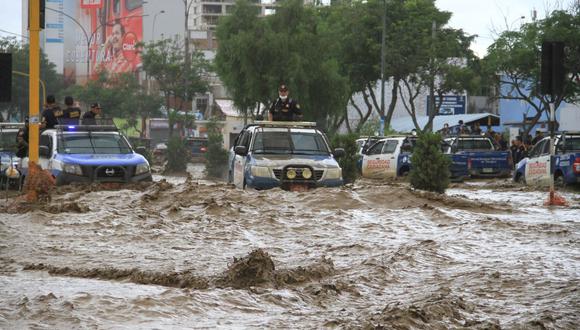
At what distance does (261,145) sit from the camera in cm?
2000

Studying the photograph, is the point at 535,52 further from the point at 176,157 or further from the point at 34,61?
the point at 34,61

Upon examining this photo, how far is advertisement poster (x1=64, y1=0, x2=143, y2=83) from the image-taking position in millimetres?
117562

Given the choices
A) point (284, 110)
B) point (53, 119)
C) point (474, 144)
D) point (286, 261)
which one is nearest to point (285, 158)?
point (284, 110)

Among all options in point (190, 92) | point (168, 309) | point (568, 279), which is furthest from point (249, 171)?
point (190, 92)

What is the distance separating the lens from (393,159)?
33188 mm

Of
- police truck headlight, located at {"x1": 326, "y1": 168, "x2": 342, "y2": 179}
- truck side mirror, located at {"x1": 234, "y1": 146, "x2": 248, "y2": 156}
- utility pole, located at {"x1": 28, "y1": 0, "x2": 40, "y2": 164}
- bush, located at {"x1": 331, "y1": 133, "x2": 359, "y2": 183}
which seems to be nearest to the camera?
utility pole, located at {"x1": 28, "y1": 0, "x2": 40, "y2": 164}

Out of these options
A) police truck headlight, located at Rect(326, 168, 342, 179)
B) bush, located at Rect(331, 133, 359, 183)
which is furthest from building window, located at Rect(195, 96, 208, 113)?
police truck headlight, located at Rect(326, 168, 342, 179)

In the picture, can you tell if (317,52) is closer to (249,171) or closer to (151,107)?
(249,171)

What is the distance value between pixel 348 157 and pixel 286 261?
1619 cm

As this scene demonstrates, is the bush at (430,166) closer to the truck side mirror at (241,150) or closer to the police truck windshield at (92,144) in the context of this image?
the truck side mirror at (241,150)

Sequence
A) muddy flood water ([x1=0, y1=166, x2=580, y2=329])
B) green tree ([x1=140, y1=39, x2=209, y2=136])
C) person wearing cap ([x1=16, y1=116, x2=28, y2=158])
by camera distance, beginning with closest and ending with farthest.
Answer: muddy flood water ([x1=0, y1=166, x2=580, y2=329])
person wearing cap ([x1=16, y1=116, x2=28, y2=158])
green tree ([x1=140, y1=39, x2=209, y2=136])

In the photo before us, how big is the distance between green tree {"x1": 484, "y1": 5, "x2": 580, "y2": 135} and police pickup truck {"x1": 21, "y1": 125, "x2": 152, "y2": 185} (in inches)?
859

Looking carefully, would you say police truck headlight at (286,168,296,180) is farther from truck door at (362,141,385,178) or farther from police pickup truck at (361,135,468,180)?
truck door at (362,141,385,178)

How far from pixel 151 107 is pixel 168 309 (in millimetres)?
74393
